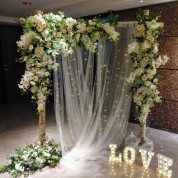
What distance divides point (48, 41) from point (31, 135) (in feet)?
7.14

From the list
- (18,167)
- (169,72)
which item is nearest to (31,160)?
(18,167)

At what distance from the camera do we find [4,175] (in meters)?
3.01

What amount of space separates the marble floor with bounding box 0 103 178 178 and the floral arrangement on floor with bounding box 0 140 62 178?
94 millimetres

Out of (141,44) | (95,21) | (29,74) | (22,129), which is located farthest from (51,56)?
(22,129)

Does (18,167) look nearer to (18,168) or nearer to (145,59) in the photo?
(18,168)

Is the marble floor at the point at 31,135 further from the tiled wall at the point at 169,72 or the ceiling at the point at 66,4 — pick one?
the ceiling at the point at 66,4

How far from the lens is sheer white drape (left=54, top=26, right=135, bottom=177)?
3.28 m

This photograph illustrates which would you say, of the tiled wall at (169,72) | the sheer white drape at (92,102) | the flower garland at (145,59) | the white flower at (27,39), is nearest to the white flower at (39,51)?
the white flower at (27,39)

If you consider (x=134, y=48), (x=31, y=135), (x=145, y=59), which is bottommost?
(x=31, y=135)

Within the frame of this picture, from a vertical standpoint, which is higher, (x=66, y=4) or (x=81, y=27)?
(x=66, y=4)

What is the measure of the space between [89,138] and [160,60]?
1.50 m

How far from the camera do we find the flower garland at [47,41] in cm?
288

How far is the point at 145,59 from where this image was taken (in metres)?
3.22

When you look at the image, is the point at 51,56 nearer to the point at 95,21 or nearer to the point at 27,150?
the point at 95,21
